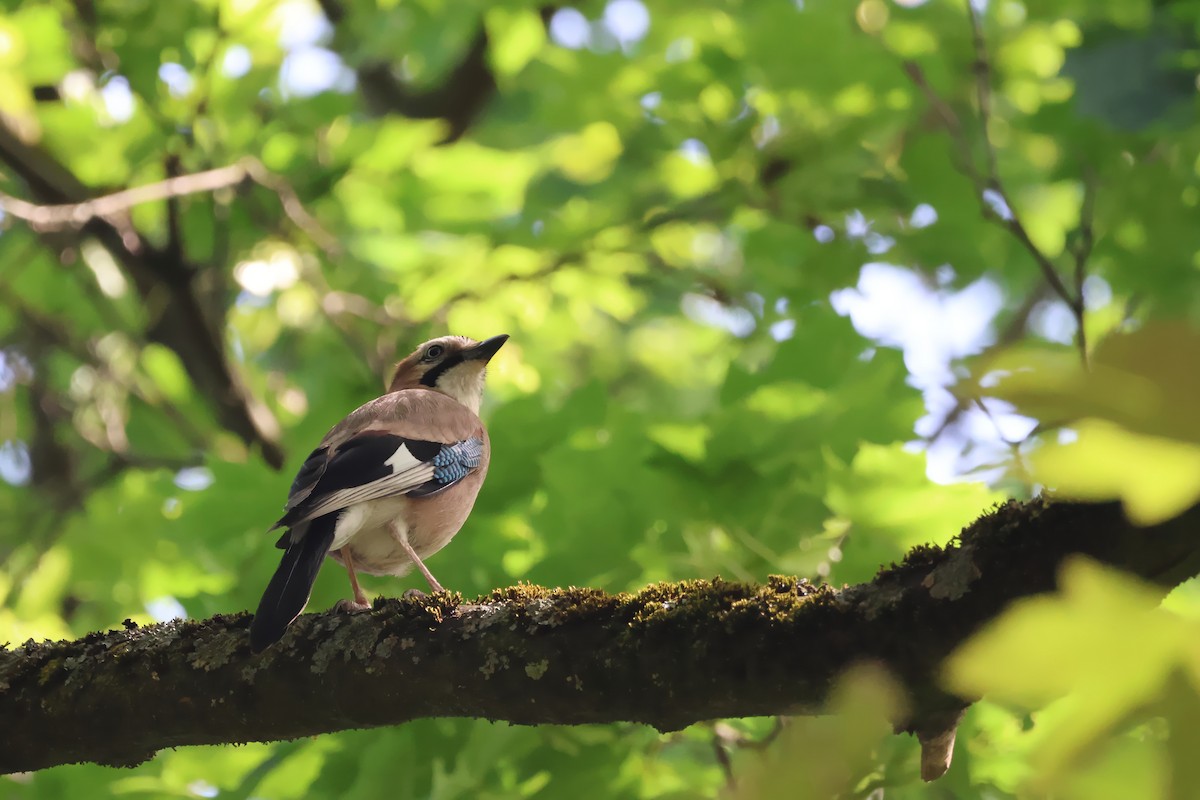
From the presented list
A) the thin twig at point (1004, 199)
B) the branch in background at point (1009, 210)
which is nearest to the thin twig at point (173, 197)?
the branch in background at point (1009, 210)

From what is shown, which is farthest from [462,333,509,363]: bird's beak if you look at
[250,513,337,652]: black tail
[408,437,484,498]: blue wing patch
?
[250,513,337,652]: black tail

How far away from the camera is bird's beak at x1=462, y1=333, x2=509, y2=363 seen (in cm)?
582

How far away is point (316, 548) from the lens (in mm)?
3812

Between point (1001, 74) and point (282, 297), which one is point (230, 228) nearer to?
point (282, 297)

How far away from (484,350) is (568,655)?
3307mm

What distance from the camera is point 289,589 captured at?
3.28 meters

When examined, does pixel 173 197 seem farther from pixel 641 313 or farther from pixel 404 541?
pixel 641 313

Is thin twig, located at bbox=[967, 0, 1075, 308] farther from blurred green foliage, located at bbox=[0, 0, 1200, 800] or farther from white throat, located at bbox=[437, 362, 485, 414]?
white throat, located at bbox=[437, 362, 485, 414]

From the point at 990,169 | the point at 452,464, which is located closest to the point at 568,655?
the point at 452,464

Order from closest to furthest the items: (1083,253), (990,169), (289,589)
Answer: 1. (289,589)
2. (1083,253)
3. (990,169)

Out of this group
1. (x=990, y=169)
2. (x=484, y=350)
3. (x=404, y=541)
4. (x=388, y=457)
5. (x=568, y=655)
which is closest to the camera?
(x=568, y=655)

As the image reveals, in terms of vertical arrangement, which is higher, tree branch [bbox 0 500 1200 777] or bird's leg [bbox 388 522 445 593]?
bird's leg [bbox 388 522 445 593]

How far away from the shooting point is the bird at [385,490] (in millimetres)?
3908

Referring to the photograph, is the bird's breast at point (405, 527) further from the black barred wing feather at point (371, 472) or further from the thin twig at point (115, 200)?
the thin twig at point (115, 200)
